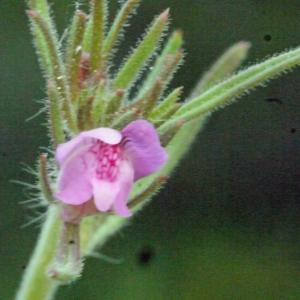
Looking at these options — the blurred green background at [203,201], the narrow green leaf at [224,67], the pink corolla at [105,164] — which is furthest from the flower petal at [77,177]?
the blurred green background at [203,201]

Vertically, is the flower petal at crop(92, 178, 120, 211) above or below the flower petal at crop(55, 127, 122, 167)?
below

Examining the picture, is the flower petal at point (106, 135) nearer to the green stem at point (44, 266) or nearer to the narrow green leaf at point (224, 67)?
the green stem at point (44, 266)

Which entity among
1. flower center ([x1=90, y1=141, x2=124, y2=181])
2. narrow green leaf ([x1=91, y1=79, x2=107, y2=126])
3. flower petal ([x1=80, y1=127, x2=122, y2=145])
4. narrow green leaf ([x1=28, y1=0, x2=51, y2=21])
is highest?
narrow green leaf ([x1=28, y1=0, x2=51, y2=21])

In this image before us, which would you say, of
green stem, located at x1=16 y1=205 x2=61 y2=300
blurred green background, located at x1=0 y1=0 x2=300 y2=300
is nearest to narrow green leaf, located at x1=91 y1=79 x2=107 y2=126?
green stem, located at x1=16 y1=205 x2=61 y2=300

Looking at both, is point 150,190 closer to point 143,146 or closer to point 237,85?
point 143,146

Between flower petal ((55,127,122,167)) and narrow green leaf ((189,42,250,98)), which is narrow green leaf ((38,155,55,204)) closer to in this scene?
flower petal ((55,127,122,167))

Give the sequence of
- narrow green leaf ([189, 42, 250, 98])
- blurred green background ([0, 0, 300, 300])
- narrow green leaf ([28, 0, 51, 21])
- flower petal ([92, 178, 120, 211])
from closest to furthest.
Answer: flower petal ([92, 178, 120, 211])
narrow green leaf ([28, 0, 51, 21])
narrow green leaf ([189, 42, 250, 98])
blurred green background ([0, 0, 300, 300])

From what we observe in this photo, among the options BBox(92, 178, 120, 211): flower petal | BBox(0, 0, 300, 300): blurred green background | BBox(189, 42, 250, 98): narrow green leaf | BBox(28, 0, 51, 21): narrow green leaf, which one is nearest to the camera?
BBox(92, 178, 120, 211): flower petal

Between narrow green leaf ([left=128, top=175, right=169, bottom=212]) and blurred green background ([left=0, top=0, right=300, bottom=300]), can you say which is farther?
blurred green background ([left=0, top=0, right=300, bottom=300])
